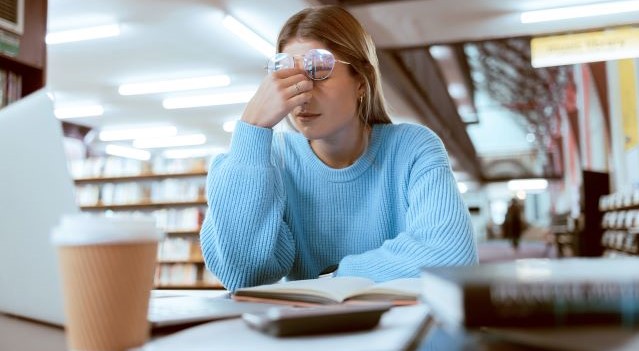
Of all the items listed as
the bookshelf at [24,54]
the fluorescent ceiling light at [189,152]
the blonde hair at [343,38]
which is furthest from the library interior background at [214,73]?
the fluorescent ceiling light at [189,152]

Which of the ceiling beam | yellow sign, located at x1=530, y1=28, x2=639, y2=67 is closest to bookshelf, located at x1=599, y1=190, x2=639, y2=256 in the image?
yellow sign, located at x1=530, y1=28, x2=639, y2=67

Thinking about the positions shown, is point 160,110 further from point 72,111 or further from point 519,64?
point 519,64

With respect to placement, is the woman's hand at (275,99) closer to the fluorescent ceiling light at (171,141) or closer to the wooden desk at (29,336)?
the wooden desk at (29,336)

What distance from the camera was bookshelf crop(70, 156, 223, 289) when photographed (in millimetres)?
5992

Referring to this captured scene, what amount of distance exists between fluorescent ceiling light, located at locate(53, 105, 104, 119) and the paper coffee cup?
31.2 ft

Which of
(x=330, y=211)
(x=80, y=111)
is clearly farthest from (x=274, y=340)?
(x=80, y=111)

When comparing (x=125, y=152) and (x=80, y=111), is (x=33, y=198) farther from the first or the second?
(x=125, y=152)

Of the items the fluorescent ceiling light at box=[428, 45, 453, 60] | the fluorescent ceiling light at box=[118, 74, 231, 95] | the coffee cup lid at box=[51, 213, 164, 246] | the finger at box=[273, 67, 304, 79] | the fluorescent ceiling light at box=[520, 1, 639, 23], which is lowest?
the coffee cup lid at box=[51, 213, 164, 246]

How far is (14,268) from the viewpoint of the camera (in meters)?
0.69

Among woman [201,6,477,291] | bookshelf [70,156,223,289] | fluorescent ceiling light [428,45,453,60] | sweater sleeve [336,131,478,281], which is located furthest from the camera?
fluorescent ceiling light [428,45,453,60]

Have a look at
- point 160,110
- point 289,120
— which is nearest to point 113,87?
point 160,110

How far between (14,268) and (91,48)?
6.40 metres

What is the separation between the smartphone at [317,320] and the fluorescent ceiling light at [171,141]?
38.2 feet

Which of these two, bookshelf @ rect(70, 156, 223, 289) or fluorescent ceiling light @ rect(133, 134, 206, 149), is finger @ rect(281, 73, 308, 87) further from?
fluorescent ceiling light @ rect(133, 134, 206, 149)
